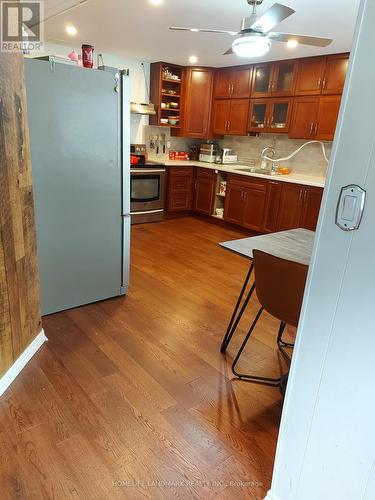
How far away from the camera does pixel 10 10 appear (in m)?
1.62

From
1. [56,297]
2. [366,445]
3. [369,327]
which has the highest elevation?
[369,327]

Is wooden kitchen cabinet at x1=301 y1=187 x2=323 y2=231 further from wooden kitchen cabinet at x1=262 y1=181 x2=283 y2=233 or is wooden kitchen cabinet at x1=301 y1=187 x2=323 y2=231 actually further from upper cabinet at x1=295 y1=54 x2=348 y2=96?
upper cabinet at x1=295 y1=54 x2=348 y2=96

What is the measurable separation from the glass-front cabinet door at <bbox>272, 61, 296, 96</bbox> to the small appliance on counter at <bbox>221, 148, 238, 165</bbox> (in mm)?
1188

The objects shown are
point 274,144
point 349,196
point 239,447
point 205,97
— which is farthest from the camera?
point 205,97

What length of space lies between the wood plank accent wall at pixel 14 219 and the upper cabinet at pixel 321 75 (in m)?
3.45

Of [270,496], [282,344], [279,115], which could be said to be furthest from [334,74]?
[270,496]

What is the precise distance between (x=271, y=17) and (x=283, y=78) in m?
2.47

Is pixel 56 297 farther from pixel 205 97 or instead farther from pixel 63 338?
pixel 205 97

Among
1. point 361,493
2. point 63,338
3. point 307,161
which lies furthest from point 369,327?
point 307,161

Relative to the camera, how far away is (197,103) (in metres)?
5.42

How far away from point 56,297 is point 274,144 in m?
3.87

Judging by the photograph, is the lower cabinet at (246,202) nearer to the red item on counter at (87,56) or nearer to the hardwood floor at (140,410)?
the hardwood floor at (140,410)

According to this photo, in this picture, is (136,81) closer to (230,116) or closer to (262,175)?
(230,116)

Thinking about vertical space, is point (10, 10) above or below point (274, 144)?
above
